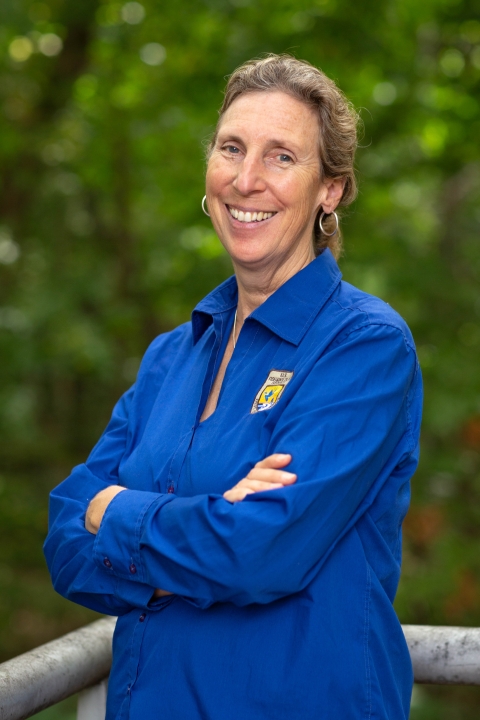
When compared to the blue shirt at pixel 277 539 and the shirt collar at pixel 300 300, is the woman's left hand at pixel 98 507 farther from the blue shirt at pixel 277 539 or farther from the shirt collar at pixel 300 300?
the shirt collar at pixel 300 300

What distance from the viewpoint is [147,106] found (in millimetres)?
5297

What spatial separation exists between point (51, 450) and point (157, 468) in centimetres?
442

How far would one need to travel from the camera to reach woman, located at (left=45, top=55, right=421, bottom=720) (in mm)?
1547

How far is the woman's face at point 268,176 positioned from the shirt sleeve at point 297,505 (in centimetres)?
39

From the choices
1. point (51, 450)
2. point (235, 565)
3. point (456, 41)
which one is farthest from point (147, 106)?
point (235, 565)

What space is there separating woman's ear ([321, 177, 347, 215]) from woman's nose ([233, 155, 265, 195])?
0.19 metres

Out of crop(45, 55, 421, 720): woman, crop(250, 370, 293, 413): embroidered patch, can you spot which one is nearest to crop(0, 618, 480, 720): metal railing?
crop(45, 55, 421, 720): woman

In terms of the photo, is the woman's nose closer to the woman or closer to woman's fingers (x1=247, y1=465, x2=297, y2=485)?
the woman

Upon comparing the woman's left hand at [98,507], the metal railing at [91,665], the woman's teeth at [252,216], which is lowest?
the metal railing at [91,665]

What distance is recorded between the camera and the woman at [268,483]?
1547 mm

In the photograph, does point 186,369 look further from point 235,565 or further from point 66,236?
point 66,236

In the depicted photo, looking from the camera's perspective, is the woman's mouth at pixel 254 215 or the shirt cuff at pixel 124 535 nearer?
the shirt cuff at pixel 124 535

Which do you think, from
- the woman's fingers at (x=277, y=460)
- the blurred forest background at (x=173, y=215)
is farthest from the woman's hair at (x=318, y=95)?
the blurred forest background at (x=173, y=215)

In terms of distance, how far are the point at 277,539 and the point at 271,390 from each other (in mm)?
365
